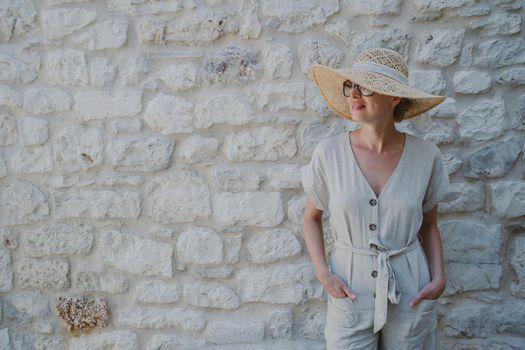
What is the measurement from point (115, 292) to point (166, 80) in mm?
1185

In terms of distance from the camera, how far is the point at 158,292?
2.66 metres

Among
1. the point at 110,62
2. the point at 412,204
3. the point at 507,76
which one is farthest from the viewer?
the point at 110,62

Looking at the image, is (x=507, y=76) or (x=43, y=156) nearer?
(x=507, y=76)

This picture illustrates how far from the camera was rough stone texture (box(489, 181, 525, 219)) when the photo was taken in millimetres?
2504

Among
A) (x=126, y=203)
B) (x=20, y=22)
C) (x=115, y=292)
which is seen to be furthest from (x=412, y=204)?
(x=20, y=22)

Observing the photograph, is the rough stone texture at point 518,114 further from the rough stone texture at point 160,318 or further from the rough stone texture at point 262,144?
the rough stone texture at point 160,318

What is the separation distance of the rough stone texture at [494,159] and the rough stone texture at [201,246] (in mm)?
1352

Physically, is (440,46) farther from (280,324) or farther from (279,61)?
(280,324)

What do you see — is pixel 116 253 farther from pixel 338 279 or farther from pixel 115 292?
pixel 338 279

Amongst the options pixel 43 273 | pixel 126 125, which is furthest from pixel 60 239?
pixel 126 125

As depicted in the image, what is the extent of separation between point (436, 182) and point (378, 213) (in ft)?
1.05

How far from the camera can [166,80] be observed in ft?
8.48

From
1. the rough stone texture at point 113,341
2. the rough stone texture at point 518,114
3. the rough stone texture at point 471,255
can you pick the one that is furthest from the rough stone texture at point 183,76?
the rough stone texture at point 518,114

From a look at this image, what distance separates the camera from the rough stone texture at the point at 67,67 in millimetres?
2617
